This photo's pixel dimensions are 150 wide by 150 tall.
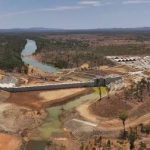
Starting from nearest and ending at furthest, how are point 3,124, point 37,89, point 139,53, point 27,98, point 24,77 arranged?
1. point 3,124
2. point 27,98
3. point 37,89
4. point 24,77
5. point 139,53

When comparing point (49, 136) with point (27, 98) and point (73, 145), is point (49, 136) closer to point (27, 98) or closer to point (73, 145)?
point (73, 145)

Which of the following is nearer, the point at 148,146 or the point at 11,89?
the point at 148,146

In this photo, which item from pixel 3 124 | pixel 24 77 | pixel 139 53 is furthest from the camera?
pixel 139 53

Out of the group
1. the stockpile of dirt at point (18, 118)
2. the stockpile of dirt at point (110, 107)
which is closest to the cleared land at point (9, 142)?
the stockpile of dirt at point (18, 118)

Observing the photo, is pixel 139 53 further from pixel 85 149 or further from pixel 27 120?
pixel 85 149

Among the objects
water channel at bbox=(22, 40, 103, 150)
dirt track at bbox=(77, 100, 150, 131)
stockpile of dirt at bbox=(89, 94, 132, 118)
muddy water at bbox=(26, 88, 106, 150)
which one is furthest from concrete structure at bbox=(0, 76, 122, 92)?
dirt track at bbox=(77, 100, 150, 131)

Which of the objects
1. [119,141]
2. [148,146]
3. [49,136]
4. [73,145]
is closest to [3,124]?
[49,136]

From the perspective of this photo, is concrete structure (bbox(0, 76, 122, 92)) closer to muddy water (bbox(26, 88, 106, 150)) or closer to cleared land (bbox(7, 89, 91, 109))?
cleared land (bbox(7, 89, 91, 109))

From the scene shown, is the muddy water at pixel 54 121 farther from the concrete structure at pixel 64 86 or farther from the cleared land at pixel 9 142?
the concrete structure at pixel 64 86
